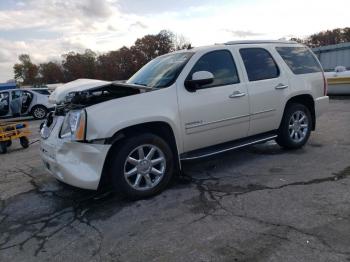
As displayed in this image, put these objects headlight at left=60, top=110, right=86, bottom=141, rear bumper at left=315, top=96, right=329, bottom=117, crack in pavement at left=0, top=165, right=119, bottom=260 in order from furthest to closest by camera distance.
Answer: rear bumper at left=315, top=96, right=329, bottom=117
headlight at left=60, top=110, right=86, bottom=141
crack in pavement at left=0, top=165, right=119, bottom=260

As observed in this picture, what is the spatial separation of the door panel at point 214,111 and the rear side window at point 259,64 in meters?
0.34

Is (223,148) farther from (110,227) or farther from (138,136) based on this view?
(110,227)

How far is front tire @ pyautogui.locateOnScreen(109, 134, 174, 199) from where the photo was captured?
161 inches

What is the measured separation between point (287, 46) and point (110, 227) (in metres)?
4.34

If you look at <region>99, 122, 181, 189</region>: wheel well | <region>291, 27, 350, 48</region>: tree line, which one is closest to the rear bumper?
<region>99, 122, 181, 189</region>: wheel well

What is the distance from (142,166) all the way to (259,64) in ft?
8.50

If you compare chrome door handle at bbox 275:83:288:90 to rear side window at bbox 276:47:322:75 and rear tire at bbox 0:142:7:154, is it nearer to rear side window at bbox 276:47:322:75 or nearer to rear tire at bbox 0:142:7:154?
rear side window at bbox 276:47:322:75

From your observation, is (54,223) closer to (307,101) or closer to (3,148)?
(307,101)

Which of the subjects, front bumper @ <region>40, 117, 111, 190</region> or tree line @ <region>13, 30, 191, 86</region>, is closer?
front bumper @ <region>40, 117, 111, 190</region>

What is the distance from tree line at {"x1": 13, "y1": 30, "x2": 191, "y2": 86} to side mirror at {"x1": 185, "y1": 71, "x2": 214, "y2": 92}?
2203 inches

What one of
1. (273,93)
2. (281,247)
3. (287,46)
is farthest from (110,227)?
(287,46)

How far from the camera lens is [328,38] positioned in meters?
57.1

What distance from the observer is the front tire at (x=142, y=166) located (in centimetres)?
408

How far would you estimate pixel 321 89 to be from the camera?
627cm
